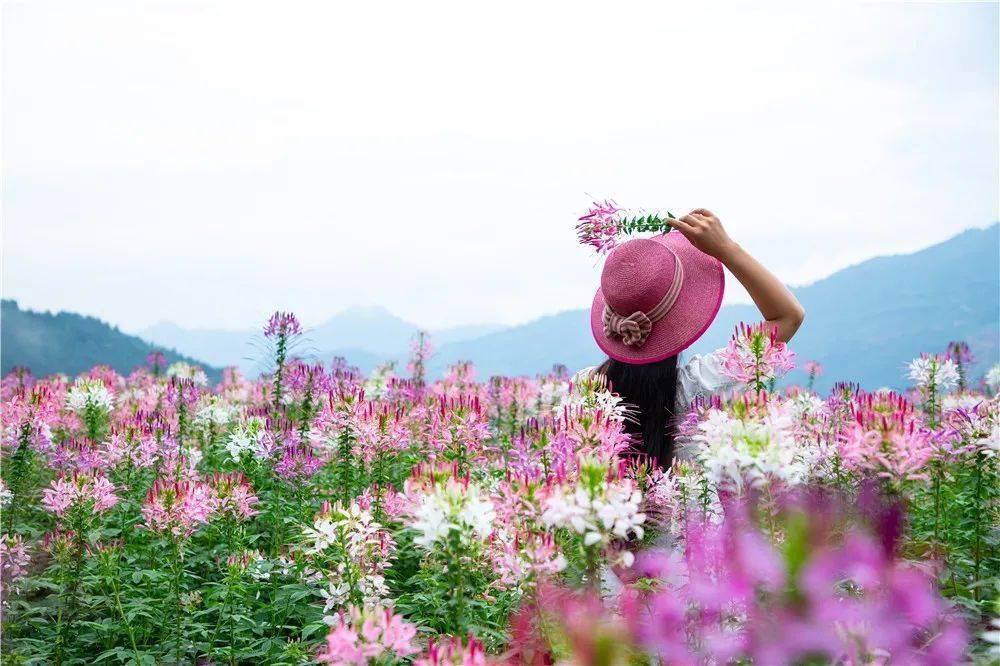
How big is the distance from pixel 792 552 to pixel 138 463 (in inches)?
184

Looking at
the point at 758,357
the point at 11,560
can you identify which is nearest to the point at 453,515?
the point at 758,357

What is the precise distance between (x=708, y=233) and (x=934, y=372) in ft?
17.9

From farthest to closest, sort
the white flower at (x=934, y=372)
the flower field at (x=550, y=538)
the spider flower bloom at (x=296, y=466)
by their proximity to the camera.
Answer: the white flower at (x=934, y=372) < the spider flower bloom at (x=296, y=466) < the flower field at (x=550, y=538)

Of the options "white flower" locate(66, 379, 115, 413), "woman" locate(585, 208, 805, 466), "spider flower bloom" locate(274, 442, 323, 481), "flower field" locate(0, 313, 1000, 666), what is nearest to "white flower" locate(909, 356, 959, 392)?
"flower field" locate(0, 313, 1000, 666)

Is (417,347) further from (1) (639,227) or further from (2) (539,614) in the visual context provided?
(2) (539,614)

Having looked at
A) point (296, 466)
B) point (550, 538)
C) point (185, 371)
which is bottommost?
point (550, 538)

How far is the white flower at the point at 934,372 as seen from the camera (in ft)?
23.8

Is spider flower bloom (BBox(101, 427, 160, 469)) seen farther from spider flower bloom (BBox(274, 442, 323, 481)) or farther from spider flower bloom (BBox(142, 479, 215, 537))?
spider flower bloom (BBox(142, 479, 215, 537))

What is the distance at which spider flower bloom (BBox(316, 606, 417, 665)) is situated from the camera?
1.64 meters

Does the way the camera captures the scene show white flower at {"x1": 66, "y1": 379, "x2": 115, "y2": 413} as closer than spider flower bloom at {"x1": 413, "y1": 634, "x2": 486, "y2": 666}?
No

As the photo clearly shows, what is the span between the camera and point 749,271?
10.4ft

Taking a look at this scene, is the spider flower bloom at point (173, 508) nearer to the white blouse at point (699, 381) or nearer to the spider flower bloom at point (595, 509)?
the white blouse at point (699, 381)

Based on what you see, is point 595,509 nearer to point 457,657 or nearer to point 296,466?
point 457,657

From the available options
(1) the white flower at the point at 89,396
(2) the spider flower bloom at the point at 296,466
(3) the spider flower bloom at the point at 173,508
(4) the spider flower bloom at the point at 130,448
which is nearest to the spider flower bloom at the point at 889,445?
(3) the spider flower bloom at the point at 173,508
